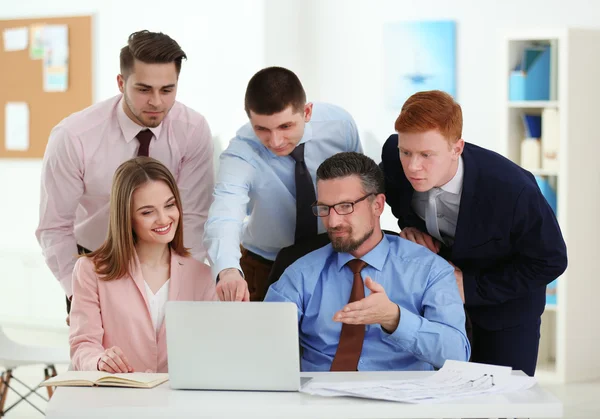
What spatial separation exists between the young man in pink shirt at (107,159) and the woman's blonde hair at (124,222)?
0.95 feet

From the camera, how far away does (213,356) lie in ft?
6.55

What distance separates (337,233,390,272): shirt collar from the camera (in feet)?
8.47

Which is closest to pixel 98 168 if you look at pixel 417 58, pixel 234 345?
pixel 234 345

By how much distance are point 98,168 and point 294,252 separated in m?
0.78

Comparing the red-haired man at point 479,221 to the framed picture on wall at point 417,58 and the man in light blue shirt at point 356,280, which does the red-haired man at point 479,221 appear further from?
the framed picture on wall at point 417,58

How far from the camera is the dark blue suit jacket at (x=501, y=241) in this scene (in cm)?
255

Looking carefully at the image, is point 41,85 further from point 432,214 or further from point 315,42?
point 432,214

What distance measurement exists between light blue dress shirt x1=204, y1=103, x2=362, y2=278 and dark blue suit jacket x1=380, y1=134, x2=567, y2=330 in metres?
0.35

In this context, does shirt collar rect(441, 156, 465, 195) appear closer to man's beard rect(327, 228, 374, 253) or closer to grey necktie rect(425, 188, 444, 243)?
grey necktie rect(425, 188, 444, 243)

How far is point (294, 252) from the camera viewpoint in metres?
2.78

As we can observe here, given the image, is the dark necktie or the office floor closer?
the dark necktie

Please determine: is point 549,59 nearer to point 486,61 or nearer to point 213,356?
point 486,61

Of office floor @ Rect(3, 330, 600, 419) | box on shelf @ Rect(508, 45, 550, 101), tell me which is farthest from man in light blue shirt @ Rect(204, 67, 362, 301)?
box on shelf @ Rect(508, 45, 550, 101)

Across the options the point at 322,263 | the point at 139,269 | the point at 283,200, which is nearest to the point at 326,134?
the point at 283,200
